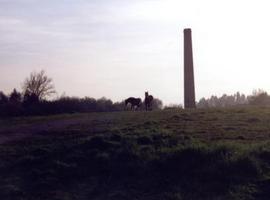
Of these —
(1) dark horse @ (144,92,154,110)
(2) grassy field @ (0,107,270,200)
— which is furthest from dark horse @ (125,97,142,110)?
(2) grassy field @ (0,107,270,200)

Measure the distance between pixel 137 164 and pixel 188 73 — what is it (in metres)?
23.9

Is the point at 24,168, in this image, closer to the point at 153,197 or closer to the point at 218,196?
the point at 153,197

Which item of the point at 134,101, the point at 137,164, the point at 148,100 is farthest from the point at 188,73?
the point at 137,164

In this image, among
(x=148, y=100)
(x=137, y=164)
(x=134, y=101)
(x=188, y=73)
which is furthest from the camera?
(x=188, y=73)

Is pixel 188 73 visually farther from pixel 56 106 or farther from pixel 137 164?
pixel 137 164

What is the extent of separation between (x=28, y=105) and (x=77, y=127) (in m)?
12.3

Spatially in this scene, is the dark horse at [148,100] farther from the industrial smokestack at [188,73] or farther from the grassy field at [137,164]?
the grassy field at [137,164]

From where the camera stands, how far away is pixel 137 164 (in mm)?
15094

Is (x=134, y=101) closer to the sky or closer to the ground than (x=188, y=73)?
closer to the ground

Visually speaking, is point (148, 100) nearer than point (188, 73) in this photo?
Yes

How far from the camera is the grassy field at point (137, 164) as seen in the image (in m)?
14.0

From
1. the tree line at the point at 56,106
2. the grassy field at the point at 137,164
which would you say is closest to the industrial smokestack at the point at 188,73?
the tree line at the point at 56,106

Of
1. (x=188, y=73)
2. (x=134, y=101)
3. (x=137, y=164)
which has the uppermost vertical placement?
(x=188, y=73)

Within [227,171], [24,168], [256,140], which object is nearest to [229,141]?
[256,140]
